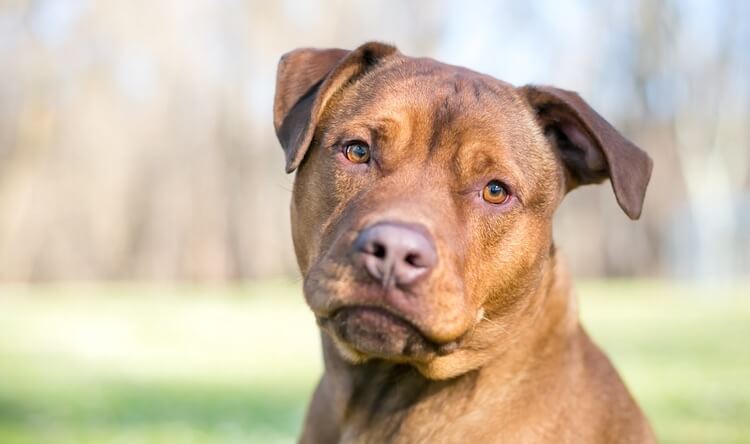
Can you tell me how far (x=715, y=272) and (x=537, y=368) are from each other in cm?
3734

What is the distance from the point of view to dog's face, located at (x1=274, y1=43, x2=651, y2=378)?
3.79m

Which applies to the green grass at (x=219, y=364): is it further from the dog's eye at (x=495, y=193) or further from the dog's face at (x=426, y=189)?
the dog's eye at (x=495, y=193)

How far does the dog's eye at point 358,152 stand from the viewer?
4.39 meters

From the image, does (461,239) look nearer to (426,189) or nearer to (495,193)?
(426,189)

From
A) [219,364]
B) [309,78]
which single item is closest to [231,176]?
[219,364]

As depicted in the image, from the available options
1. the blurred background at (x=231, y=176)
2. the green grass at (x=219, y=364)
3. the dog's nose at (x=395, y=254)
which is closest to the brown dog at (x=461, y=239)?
the dog's nose at (x=395, y=254)

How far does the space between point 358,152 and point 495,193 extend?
Answer: 2.10ft

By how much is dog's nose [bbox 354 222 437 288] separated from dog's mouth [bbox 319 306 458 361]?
170 millimetres

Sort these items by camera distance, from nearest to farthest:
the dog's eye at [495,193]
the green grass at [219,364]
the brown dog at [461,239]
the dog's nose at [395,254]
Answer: the dog's nose at [395,254] → the brown dog at [461,239] → the dog's eye at [495,193] → the green grass at [219,364]

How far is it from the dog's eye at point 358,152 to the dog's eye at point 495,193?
55 centimetres

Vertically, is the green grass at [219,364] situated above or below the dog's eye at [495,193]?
below

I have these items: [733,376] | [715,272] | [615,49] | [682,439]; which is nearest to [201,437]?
[682,439]

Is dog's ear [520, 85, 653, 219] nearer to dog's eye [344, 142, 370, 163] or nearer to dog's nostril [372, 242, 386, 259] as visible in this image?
dog's eye [344, 142, 370, 163]

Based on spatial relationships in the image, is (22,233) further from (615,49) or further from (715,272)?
(715,272)
